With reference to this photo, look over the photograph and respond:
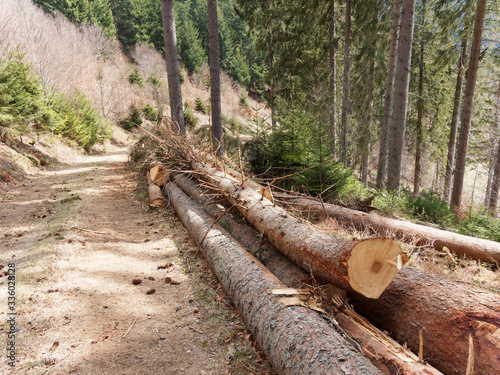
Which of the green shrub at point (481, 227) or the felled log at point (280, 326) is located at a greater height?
the felled log at point (280, 326)

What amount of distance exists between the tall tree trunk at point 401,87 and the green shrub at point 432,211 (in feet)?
5.09

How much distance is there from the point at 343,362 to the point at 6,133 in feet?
42.0

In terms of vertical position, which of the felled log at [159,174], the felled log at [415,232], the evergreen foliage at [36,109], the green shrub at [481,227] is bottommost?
the green shrub at [481,227]

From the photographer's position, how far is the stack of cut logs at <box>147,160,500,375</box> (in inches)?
79.7

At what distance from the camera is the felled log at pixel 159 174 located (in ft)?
25.7

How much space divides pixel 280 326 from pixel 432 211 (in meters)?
6.81

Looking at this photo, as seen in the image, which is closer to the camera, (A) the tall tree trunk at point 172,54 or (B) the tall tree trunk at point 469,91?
(B) the tall tree trunk at point 469,91

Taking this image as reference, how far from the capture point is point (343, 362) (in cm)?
193

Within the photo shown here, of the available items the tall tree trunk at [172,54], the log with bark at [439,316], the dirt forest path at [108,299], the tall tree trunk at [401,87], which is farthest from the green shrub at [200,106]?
the log with bark at [439,316]

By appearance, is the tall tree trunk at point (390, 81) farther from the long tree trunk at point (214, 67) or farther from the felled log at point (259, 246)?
the felled log at point (259, 246)

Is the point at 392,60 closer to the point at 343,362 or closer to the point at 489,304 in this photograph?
the point at 489,304

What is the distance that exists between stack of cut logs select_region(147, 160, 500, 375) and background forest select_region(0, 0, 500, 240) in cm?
181

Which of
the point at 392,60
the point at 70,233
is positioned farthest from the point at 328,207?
the point at 392,60

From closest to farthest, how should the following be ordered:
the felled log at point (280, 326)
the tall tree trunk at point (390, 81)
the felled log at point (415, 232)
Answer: the felled log at point (280, 326)
the felled log at point (415, 232)
the tall tree trunk at point (390, 81)
